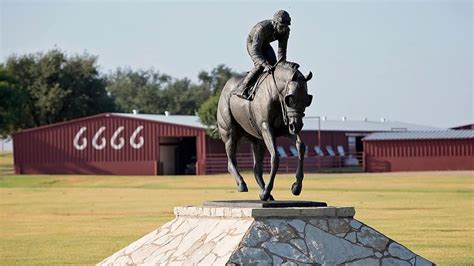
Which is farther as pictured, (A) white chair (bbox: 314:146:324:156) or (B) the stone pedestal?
(A) white chair (bbox: 314:146:324:156)

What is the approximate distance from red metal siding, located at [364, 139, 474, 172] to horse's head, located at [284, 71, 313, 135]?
5738 cm

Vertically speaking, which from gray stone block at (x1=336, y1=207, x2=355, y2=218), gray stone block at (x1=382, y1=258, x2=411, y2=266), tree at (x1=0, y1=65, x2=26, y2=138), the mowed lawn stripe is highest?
tree at (x1=0, y1=65, x2=26, y2=138)

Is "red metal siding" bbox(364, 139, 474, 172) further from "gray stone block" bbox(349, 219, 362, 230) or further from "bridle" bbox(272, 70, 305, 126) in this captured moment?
"bridle" bbox(272, 70, 305, 126)

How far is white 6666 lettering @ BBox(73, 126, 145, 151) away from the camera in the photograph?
7619 centimetres

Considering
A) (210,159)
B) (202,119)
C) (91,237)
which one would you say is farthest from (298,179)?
(202,119)

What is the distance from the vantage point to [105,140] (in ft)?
255

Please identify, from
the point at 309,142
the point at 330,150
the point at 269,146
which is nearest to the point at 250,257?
the point at 269,146

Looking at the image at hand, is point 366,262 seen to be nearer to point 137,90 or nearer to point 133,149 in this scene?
point 133,149

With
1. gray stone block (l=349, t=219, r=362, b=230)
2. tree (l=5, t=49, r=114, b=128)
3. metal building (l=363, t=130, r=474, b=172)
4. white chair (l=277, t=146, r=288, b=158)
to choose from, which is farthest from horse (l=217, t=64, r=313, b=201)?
tree (l=5, t=49, r=114, b=128)

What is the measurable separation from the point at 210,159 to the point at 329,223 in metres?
58.8

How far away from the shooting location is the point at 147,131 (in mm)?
75750

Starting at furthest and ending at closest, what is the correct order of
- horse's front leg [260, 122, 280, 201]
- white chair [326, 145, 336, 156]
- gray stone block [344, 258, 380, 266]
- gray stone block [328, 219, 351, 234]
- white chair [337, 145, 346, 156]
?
white chair [337, 145, 346, 156] → white chair [326, 145, 336, 156] → horse's front leg [260, 122, 280, 201] → gray stone block [328, 219, 351, 234] → gray stone block [344, 258, 380, 266]

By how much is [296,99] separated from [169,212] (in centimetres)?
1982

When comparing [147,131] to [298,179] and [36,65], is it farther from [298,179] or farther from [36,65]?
[298,179]
